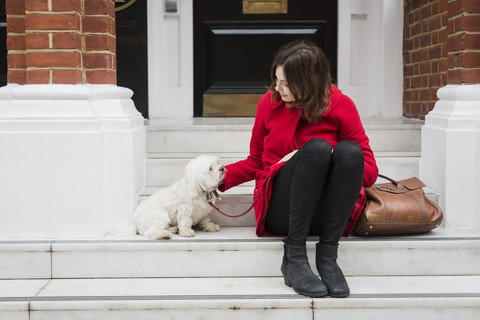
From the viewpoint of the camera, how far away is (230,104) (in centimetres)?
457

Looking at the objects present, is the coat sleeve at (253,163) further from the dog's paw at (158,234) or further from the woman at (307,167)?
the dog's paw at (158,234)

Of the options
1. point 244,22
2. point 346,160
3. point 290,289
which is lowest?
point 290,289

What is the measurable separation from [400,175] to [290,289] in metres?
1.23

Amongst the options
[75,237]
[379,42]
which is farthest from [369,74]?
[75,237]

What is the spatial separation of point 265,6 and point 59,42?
200 cm

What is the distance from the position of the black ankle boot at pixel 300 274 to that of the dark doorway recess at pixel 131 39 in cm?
238

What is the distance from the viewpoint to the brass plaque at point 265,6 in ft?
14.7

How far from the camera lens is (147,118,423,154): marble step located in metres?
3.64

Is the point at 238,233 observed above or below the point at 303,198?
below

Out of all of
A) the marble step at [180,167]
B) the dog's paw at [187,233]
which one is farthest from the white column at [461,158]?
the dog's paw at [187,233]

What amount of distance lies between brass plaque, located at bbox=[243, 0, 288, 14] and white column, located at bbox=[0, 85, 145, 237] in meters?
1.91

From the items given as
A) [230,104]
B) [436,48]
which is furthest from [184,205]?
[436,48]

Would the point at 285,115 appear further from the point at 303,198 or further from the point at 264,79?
the point at 264,79

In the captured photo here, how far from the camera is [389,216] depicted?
8.87ft
